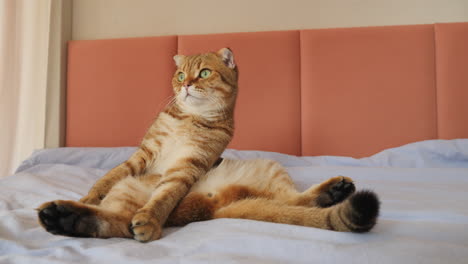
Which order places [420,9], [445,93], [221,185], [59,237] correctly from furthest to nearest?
[420,9], [445,93], [221,185], [59,237]

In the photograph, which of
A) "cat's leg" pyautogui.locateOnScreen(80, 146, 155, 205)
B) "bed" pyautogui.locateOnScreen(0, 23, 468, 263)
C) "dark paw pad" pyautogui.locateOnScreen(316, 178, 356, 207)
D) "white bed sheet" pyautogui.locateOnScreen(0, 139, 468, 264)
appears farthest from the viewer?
"bed" pyautogui.locateOnScreen(0, 23, 468, 263)

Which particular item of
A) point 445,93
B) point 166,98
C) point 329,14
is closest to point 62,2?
point 166,98

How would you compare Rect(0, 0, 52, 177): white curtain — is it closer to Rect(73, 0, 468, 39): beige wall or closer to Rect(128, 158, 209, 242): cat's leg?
Rect(73, 0, 468, 39): beige wall

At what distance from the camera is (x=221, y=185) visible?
35.7 inches

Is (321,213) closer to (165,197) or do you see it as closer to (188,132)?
(165,197)

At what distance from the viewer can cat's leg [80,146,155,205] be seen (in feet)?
3.05

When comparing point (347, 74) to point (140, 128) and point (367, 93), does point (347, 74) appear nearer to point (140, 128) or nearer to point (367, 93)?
point (367, 93)

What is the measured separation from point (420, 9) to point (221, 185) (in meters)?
1.97

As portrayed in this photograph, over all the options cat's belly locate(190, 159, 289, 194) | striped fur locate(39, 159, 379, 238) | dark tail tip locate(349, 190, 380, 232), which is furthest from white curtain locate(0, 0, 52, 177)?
dark tail tip locate(349, 190, 380, 232)

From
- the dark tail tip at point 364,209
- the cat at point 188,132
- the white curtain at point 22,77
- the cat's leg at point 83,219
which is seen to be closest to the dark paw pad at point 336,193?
the dark tail tip at point 364,209

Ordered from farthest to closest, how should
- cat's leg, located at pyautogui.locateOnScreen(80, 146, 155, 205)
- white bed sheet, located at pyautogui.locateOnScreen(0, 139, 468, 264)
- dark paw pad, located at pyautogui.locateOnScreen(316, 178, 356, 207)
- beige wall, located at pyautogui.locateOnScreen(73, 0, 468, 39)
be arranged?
beige wall, located at pyautogui.locateOnScreen(73, 0, 468, 39), cat's leg, located at pyautogui.locateOnScreen(80, 146, 155, 205), dark paw pad, located at pyautogui.locateOnScreen(316, 178, 356, 207), white bed sheet, located at pyautogui.locateOnScreen(0, 139, 468, 264)

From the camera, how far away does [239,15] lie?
2303 mm

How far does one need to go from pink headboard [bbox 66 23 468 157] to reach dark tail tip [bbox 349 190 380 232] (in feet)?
5.10

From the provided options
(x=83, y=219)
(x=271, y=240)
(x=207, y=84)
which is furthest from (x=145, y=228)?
(x=207, y=84)
